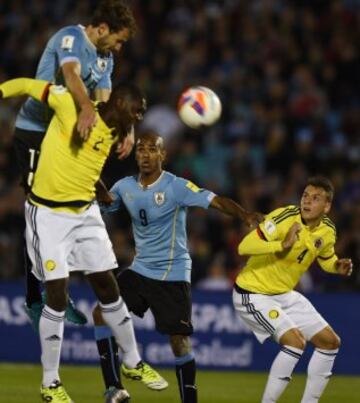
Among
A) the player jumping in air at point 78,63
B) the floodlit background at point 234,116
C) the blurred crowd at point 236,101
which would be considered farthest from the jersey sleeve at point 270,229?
the blurred crowd at point 236,101

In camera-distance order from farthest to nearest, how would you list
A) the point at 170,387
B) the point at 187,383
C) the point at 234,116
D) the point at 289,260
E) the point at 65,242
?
the point at 234,116
the point at 170,387
the point at 289,260
the point at 187,383
the point at 65,242

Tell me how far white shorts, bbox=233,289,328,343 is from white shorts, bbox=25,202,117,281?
1.50 metres

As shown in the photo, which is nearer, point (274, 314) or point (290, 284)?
point (274, 314)

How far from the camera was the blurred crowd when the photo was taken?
15.8 metres

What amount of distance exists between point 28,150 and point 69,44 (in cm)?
84

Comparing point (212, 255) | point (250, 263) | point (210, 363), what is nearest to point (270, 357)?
point (210, 363)

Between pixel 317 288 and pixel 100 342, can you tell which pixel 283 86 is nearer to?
pixel 317 288

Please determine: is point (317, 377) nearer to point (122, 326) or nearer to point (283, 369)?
point (283, 369)

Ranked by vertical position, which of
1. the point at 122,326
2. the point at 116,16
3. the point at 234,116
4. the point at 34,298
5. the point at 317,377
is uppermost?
the point at 116,16

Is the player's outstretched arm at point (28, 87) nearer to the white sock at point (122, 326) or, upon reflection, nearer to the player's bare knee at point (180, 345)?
the white sock at point (122, 326)

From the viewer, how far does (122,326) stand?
9.66 meters

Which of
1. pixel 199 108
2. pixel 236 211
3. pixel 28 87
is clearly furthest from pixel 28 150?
pixel 199 108

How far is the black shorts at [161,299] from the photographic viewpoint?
33.8ft

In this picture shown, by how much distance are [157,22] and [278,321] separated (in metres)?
9.55
